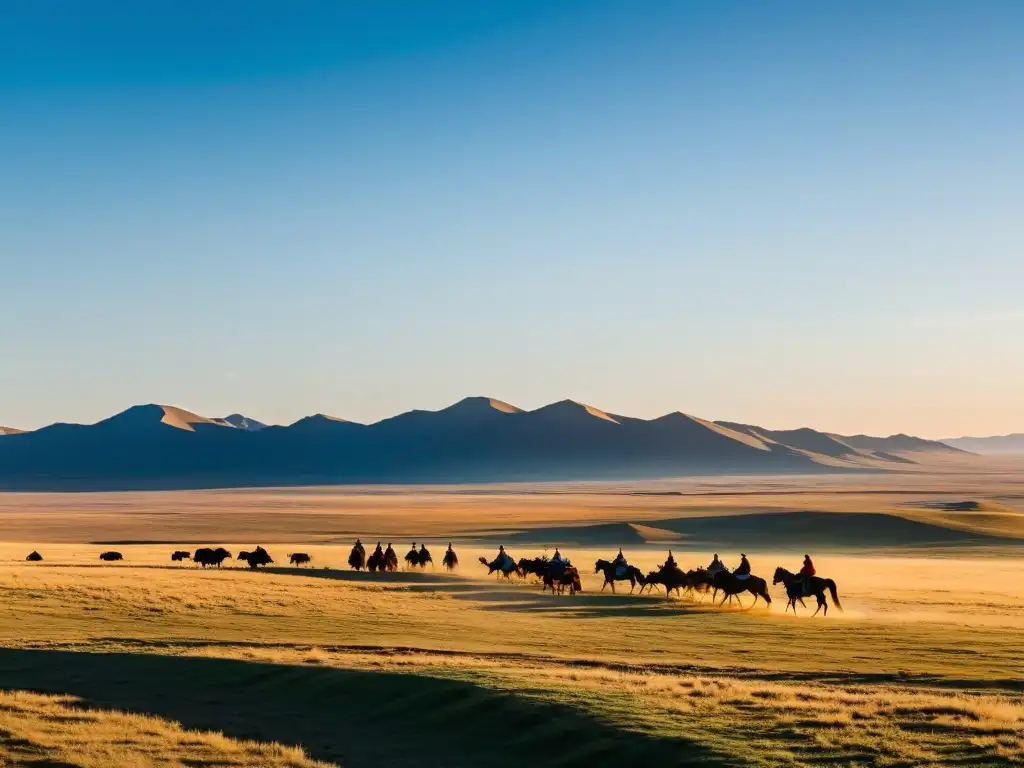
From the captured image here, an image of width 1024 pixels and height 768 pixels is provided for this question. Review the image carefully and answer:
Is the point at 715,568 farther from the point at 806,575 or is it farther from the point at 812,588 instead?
the point at 812,588

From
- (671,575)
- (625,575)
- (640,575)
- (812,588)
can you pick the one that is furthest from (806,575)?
(625,575)

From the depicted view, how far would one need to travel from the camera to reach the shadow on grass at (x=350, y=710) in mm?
17953

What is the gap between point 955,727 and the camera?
56.5ft

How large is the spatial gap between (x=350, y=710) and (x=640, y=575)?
2161 cm

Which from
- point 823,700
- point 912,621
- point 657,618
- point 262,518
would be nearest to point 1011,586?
point 912,621

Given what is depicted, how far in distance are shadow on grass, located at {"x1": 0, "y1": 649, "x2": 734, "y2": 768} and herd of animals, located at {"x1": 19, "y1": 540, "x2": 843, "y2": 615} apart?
53.5ft

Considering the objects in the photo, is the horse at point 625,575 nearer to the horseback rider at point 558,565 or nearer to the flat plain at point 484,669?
the flat plain at point 484,669

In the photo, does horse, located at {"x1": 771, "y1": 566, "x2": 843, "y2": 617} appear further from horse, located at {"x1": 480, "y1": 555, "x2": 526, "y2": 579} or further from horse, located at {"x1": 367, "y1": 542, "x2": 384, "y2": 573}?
horse, located at {"x1": 367, "y1": 542, "x2": 384, "y2": 573}

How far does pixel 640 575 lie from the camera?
41656 millimetres

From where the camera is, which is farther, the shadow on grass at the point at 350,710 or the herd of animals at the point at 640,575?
the herd of animals at the point at 640,575

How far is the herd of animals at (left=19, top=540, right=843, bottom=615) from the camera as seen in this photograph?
35125 millimetres

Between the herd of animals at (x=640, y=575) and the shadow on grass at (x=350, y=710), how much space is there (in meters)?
16.3

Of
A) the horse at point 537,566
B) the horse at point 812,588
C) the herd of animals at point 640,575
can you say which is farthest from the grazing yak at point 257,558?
the horse at point 812,588

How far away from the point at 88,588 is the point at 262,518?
69579 mm
